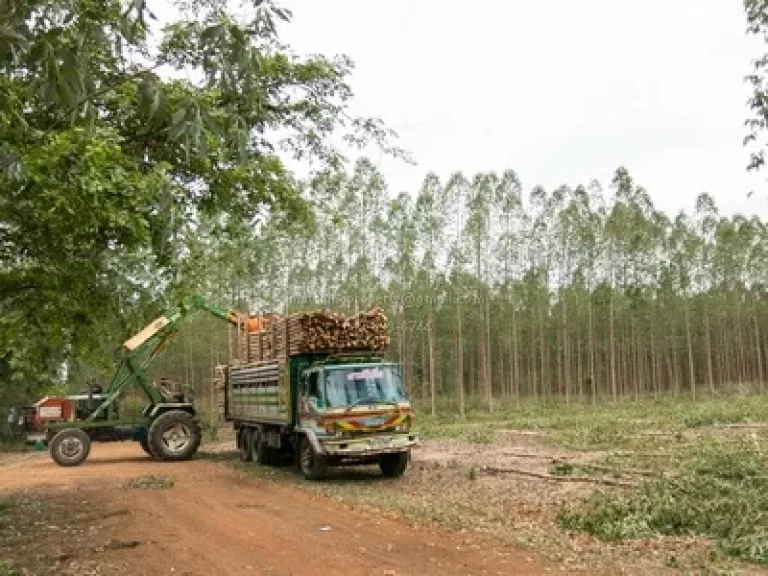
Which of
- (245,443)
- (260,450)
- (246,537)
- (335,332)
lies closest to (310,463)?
(335,332)

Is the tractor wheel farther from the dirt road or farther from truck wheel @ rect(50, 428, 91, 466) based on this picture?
truck wheel @ rect(50, 428, 91, 466)

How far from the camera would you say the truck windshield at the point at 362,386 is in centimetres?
1584

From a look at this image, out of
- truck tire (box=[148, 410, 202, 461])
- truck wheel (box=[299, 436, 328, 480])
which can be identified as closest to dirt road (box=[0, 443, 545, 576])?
truck wheel (box=[299, 436, 328, 480])

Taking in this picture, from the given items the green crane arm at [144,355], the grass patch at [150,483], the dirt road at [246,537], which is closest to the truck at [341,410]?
the dirt road at [246,537]

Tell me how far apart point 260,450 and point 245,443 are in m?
1.82

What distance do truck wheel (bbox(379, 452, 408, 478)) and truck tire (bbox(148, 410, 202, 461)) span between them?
25.9ft

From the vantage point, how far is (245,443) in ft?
72.4

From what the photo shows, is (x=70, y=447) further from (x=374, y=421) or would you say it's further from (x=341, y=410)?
(x=374, y=421)

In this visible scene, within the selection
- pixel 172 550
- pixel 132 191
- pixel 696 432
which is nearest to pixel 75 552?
pixel 172 550

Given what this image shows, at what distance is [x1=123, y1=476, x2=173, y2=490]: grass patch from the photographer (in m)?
16.2

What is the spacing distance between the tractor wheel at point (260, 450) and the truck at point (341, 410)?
1.43 m

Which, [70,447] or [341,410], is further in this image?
[70,447]

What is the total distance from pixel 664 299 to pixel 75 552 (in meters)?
48.6

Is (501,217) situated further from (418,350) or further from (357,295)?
(418,350)
